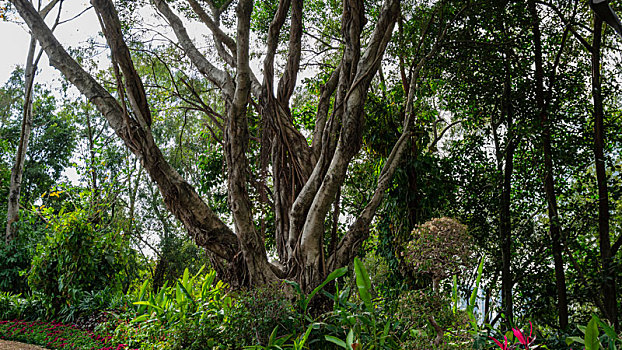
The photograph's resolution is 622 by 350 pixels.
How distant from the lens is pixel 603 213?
12.9ft

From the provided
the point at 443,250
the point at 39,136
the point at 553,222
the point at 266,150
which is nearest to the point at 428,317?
the point at 443,250

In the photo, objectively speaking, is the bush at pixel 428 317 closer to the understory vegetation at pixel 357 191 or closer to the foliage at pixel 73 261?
the understory vegetation at pixel 357 191

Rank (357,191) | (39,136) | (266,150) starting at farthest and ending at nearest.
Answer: (39,136), (357,191), (266,150)

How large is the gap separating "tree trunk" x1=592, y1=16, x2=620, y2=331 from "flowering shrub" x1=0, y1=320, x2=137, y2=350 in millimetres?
3866

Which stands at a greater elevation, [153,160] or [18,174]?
[18,174]

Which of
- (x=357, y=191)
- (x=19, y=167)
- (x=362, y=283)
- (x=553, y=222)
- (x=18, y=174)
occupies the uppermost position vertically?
(x=19, y=167)

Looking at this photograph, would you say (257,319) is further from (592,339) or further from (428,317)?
(592,339)

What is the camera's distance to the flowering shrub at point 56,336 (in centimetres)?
293

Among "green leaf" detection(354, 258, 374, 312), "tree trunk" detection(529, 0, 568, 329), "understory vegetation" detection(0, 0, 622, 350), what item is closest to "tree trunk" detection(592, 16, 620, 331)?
"understory vegetation" detection(0, 0, 622, 350)

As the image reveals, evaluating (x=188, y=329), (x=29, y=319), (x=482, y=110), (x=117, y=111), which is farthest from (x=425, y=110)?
(x=29, y=319)

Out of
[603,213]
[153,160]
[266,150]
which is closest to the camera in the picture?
[153,160]

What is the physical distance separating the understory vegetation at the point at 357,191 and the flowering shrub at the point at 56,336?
24 mm

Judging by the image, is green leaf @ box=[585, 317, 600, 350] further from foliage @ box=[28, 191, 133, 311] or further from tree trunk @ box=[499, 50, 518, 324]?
foliage @ box=[28, 191, 133, 311]

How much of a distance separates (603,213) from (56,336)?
4621 millimetres
